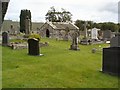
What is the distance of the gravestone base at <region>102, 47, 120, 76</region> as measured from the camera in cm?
1102

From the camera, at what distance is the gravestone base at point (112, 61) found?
36.1 feet

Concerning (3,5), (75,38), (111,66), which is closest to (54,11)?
(75,38)

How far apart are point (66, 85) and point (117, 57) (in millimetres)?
3438

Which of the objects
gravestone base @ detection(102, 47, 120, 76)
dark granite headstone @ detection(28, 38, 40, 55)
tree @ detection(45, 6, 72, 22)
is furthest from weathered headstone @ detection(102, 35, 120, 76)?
tree @ detection(45, 6, 72, 22)

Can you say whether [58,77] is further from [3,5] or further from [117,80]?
[3,5]

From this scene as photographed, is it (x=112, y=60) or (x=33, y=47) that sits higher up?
(x=33, y=47)

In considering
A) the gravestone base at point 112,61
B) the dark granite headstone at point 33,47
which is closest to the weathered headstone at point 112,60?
the gravestone base at point 112,61

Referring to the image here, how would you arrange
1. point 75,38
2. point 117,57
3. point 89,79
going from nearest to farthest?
point 89,79, point 117,57, point 75,38

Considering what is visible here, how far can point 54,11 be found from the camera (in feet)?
270

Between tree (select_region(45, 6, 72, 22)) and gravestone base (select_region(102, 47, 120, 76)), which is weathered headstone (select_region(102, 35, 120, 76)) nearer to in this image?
gravestone base (select_region(102, 47, 120, 76))

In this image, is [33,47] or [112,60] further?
[33,47]

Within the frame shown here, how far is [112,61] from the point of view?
1125cm

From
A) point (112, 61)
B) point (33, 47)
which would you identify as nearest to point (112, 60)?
point (112, 61)

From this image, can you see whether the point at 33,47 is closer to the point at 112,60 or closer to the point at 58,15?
the point at 112,60
